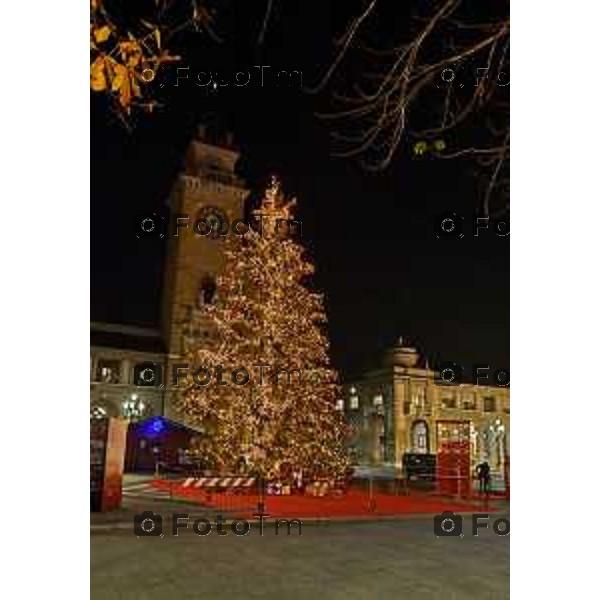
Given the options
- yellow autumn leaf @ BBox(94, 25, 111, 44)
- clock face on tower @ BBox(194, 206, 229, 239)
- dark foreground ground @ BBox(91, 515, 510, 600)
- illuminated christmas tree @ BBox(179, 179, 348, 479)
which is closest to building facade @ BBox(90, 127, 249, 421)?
clock face on tower @ BBox(194, 206, 229, 239)

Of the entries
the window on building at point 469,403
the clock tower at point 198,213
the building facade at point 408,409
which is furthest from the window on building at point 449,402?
the clock tower at point 198,213

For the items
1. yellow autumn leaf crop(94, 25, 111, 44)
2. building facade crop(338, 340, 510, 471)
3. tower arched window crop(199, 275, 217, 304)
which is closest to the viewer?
yellow autumn leaf crop(94, 25, 111, 44)

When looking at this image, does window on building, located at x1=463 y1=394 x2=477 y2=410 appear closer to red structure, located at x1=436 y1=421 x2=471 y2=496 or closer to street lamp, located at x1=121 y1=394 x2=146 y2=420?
street lamp, located at x1=121 y1=394 x2=146 y2=420

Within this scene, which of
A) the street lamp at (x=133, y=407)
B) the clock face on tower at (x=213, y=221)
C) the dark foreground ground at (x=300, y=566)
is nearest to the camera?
the dark foreground ground at (x=300, y=566)

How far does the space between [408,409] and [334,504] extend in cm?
3420

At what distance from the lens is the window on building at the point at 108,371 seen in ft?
135

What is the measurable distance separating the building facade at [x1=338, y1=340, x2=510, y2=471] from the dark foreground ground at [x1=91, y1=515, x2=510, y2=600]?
37678 millimetres

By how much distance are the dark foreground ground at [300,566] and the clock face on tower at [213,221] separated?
2749 centimetres

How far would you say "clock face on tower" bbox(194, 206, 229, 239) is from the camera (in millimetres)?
36334

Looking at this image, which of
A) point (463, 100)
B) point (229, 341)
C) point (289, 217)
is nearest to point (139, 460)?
point (229, 341)

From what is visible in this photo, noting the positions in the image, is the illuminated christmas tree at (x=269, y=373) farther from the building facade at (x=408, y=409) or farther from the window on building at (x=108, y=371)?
Answer: the building facade at (x=408, y=409)

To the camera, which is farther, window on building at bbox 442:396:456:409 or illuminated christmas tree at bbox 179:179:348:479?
window on building at bbox 442:396:456:409
